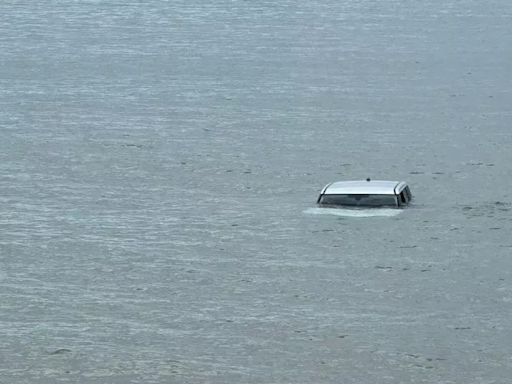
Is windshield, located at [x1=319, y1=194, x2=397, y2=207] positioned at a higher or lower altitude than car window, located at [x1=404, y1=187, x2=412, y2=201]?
higher

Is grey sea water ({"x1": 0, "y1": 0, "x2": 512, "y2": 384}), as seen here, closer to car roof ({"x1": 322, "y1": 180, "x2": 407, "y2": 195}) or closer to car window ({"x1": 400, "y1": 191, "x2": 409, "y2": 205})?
car window ({"x1": 400, "y1": 191, "x2": 409, "y2": 205})

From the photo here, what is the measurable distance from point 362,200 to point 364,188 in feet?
1.04

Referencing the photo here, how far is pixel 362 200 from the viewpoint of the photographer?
151 feet

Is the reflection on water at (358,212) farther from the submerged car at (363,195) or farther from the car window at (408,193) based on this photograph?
the car window at (408,193)

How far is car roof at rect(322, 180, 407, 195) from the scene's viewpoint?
151 ft

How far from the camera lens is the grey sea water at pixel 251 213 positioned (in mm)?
33688

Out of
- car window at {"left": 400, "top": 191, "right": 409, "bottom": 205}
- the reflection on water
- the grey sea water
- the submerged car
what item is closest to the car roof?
the submerged car

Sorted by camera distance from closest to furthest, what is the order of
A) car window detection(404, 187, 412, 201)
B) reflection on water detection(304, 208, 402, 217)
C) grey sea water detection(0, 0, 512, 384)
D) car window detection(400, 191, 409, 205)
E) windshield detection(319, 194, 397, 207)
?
1. grey sea water detection(0, 0, 512, 384)
2. reflection on water detection(304, 208, 402, 217)
3. windshield detection(319, 194, 397, 207)
4. car window detection(400, 191, 409, 205)
5. car window detection(404, 187, 412, 201)

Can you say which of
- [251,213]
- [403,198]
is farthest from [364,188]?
[251,213]

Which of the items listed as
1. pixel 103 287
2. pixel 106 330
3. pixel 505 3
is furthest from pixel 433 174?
pixel 505 3

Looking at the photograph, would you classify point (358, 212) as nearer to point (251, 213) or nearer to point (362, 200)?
point (362, 200)

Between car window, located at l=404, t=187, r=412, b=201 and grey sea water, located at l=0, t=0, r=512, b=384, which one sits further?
car window, located at l=404, t=187, r=412, b=201

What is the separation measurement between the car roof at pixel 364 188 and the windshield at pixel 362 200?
0.10 metres

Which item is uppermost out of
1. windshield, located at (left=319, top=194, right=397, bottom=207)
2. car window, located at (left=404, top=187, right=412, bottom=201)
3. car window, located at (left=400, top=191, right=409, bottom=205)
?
windshield, located at (left=319, top=194, right=397, bottom=207)
